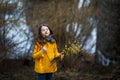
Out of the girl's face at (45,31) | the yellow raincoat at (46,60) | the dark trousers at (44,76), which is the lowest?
the dark trousers at (44,76)

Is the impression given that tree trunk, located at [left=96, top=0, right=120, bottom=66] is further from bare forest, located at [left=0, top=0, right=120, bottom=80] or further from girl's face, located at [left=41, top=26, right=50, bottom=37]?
girl's face, located at [left=41, top=26, right=50, bottom=37]

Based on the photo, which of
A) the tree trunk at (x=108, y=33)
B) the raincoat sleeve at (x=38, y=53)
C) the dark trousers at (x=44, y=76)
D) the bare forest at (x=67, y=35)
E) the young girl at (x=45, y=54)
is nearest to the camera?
the raincoat sleeve at (x=38, y=53)

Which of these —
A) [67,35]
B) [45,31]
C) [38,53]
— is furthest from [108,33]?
[38,53]

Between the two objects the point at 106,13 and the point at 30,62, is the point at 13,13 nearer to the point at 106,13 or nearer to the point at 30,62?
the point at 30,62

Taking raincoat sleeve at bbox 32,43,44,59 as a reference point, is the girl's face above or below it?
above

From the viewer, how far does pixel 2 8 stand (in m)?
8.64

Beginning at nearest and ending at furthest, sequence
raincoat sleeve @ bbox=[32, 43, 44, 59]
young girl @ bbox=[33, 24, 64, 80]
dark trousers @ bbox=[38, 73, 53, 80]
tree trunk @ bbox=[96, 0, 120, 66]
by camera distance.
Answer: raincoat sleeve @ bbox=[32, 43, 44, 59] < young girl @ bbox=[33, 24, 64, 80] < dark trousers @ bbox=[38, 73, 53, 80] < tree trunk @ bbox=[96, 0, 120, 66]

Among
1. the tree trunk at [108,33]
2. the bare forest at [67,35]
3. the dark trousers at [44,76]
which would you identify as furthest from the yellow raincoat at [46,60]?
the tree trunk at [108,33]

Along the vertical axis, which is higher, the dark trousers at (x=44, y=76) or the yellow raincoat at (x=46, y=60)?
the yellow raincoat at (x=46, y=60)

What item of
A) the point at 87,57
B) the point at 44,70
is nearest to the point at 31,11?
the point at 87,57

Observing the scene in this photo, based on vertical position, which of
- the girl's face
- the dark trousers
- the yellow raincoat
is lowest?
the dark trousers

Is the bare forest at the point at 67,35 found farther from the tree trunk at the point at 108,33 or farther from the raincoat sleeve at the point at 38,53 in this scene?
the raincoat sleeve at the point at 38,53

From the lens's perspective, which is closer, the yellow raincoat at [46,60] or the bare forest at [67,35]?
the yellow raincoat at [46,60]

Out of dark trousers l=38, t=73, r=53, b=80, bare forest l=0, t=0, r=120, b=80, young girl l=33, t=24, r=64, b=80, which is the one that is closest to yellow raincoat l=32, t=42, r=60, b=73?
young girl l=33, t=24, r=64, b=80
